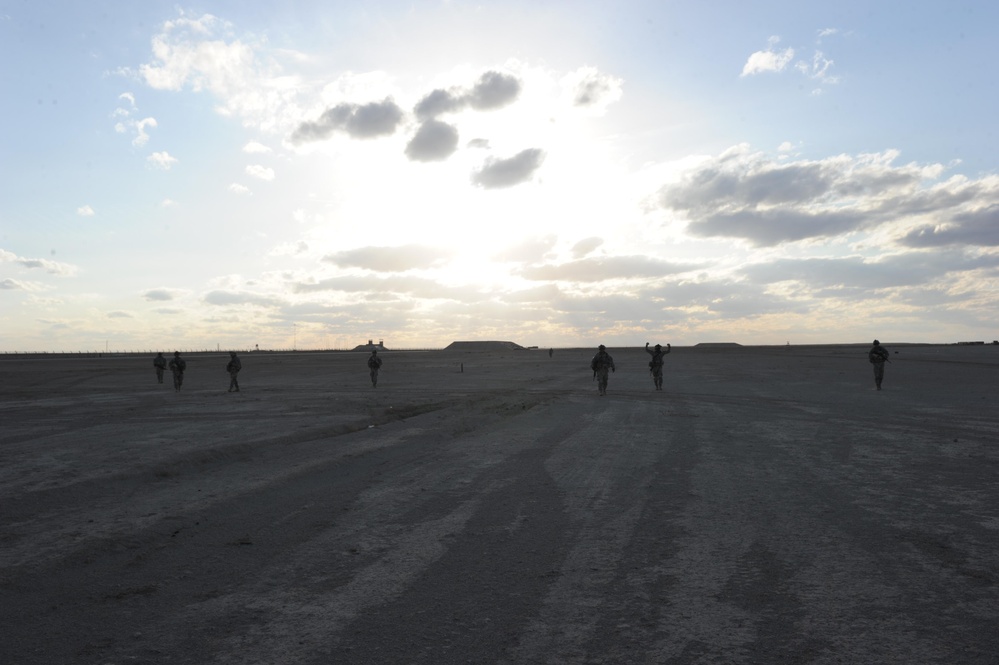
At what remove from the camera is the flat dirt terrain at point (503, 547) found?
439 centimetres

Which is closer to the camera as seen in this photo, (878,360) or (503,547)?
(503,547)

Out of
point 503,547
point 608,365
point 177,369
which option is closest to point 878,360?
point 608,365

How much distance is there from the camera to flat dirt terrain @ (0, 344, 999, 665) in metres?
4.39

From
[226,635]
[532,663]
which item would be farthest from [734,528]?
[226,635]

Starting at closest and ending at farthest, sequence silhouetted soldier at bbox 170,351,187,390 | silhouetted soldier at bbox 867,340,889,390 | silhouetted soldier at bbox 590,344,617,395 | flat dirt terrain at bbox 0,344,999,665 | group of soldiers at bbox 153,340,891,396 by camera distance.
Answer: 1. flat dirt terrain at bbox 0,344,999,665
2. silhouetted soldier at bbox 590,344,617,395
3. group of soldiers at bbox 153,340,891,396
4. silhouetted soldier at bbox 867,340,889,390
5. silhouetted soldier at bbox 170,351,187,390

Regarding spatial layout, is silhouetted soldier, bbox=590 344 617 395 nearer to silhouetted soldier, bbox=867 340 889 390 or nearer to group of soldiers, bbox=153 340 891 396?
group of soldiers, bbox=153 340 891 396

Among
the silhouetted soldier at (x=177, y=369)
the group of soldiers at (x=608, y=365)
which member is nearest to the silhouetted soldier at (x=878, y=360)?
the group of soldiers at (x=608, y=365)

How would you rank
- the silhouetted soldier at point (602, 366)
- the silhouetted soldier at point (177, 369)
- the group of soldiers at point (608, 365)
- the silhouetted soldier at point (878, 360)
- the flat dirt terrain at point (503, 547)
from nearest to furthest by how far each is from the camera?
the flat dirt terrain at point (503, 547) < the silhouetted soldier at point (602, 366) < the group of soldiers at point (608, 365) < the silhouetted soldier at point (878, 360) < the silhouetted soldier at point (177, 369)

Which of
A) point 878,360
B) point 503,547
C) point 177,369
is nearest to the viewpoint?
point 503,547

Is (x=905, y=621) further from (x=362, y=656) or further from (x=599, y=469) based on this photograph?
(x=599, y=469)

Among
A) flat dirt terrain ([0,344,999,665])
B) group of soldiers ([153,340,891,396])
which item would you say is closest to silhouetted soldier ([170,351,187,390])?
group of soldiers ([153,340,891,396])

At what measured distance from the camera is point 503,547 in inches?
249

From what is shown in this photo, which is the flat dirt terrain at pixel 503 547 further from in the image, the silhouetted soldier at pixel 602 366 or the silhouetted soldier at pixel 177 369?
the silhouetted soldier at pixel 177 369

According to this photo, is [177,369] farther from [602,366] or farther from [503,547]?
[503,547]
